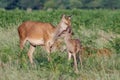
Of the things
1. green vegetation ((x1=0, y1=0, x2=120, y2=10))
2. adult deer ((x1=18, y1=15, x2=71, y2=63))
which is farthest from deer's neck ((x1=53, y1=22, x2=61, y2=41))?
green vegetation ((x1=0, y1=0, x2=120, y2=10))

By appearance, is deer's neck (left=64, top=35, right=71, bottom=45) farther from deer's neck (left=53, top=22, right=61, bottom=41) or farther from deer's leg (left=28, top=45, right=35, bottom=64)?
deer's leg (left=28, top=45, right=35, bottom=64)

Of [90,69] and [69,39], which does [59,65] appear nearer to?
[90,69]

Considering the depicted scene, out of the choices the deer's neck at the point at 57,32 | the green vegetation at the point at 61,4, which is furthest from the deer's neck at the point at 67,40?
the green vegetation at the point at 61,4

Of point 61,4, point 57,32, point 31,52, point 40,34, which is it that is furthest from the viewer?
point 61,4

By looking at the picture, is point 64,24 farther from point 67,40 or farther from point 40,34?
point 40,34

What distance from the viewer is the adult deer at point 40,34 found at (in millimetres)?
12727

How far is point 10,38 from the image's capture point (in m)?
15.3

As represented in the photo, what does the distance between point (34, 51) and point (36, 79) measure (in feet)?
13.0

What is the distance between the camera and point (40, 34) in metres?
13.0

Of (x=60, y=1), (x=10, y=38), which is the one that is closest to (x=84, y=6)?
(x=60, y=1)

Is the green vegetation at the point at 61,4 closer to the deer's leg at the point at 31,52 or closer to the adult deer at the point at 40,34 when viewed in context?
the deer's leg at the point at 31,52

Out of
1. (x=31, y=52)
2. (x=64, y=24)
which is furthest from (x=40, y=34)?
(x=64, y=24)

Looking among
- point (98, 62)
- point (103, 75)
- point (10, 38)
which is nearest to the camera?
point (103, 75)

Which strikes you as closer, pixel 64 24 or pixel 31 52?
pixel 64 24
